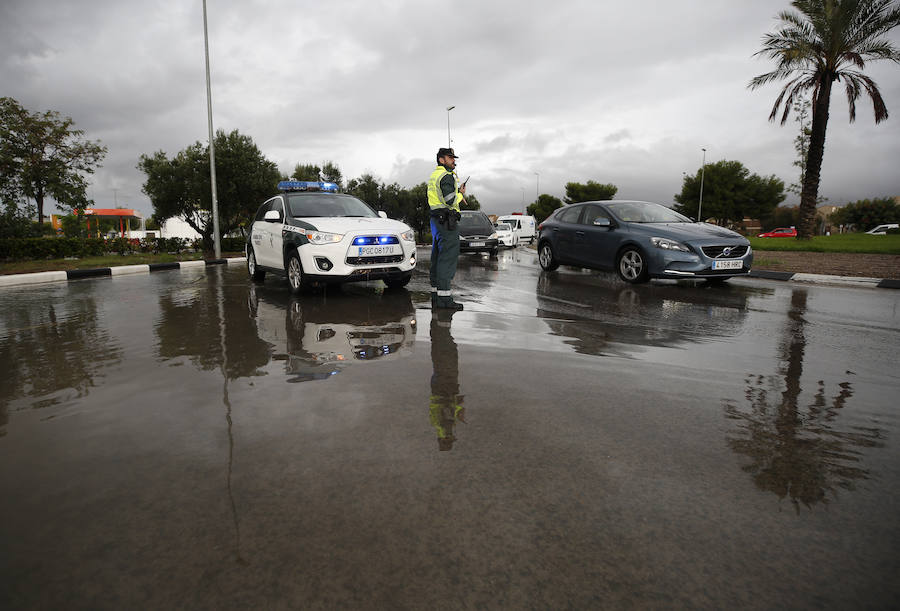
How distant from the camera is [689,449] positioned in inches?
107

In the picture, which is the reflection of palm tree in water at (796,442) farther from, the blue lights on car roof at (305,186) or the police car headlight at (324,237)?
the blue lights on car roof at (305,186)

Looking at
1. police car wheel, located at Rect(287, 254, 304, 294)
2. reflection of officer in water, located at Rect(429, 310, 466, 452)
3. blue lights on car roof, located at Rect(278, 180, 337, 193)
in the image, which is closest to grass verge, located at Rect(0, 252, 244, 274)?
blue lights on car roof, located at Rect(278, 180, 337, 193)

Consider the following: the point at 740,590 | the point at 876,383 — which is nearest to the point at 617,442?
the point at 740,590

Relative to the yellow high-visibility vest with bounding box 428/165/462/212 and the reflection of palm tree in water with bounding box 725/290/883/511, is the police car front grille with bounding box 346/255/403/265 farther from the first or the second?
the reflection of palm tree in water with bounding box 725/290/883/511

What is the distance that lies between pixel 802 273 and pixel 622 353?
9142mm

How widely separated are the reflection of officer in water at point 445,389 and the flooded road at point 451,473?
0.9 inches

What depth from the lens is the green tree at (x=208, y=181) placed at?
28703mm

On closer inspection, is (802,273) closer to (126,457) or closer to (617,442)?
(617,442)

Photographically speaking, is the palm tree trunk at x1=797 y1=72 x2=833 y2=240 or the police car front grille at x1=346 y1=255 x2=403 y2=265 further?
the palm tree trunk at x1=797 y1=72 x2=833 y2=240

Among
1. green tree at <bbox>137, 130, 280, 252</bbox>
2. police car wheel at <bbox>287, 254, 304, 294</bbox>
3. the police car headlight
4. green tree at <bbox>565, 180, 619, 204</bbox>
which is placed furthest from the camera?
green tree at <bbox>565, 180, 619, 204</bbox>

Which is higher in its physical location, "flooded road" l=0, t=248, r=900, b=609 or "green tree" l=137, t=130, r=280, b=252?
"green tree" l=137, t=130, r=280, b=252

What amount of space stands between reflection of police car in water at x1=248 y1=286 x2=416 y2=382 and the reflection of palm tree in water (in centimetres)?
265

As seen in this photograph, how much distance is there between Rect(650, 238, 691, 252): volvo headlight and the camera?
30.0 ft

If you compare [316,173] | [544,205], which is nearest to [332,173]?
[316,173]
